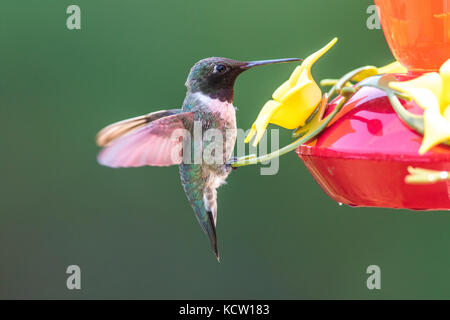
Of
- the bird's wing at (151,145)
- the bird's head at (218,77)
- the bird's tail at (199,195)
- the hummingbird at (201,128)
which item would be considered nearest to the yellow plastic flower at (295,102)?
the hummingbird at (201,128)

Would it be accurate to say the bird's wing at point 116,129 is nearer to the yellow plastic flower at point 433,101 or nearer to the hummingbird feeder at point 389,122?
the hummingbird feeder at point 389,122

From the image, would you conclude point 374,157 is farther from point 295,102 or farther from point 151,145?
point 151,145

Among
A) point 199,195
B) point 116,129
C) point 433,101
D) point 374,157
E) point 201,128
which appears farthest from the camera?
point 199,195

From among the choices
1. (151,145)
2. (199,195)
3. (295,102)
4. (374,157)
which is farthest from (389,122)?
A: (199,195)

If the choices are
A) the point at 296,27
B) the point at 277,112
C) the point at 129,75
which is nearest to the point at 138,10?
the point at 129,75

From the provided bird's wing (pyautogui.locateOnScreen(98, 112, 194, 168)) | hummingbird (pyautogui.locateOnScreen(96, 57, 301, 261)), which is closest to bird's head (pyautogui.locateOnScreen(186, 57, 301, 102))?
hummingbird (pyautogui.locateOnScreen(96, 57, 301, 261))

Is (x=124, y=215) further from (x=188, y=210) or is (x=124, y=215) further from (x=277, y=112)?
→ (x=277, y=112)

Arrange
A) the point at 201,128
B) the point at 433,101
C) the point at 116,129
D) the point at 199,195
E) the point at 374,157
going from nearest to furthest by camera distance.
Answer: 1. the point at 433,101
2. the point at 374,157
3. the point at 116,129
4. the point at 201,128
5. the point at 199,195

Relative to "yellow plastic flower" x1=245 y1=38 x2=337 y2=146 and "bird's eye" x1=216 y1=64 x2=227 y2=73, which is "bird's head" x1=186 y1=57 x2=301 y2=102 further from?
"yellow plastic flower" x1=245 y1=38 x2=337 y2=146
